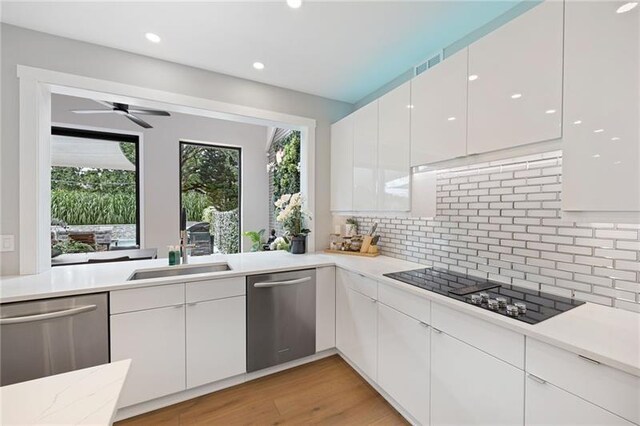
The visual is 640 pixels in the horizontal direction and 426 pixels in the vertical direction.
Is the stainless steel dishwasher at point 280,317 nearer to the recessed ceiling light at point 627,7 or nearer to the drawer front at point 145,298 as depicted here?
the drawer front at point 145,298

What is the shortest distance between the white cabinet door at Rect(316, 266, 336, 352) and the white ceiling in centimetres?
189

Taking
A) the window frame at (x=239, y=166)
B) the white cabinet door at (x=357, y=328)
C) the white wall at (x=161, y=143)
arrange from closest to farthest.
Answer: the white cabinet door at (x=357, y=328) < the white wall at (x=161, y=143) < the window frame at (x=239, y=166)

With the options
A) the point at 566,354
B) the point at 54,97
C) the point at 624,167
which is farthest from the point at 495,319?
the point at 54,97

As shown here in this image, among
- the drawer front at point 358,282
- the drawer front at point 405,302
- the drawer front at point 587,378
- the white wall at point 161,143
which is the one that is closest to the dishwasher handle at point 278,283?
the drawer front at point 358,282

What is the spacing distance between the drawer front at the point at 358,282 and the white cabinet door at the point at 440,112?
0.98 m

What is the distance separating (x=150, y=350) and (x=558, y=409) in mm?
2225

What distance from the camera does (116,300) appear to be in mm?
1713

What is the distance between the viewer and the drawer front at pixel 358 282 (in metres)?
2.03

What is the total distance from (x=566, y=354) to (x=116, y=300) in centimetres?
236

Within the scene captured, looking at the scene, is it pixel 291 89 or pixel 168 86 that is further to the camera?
pixel 291 89

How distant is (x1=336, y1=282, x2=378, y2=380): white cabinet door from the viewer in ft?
6.70

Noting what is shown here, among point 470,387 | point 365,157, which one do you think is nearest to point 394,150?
point 365,157

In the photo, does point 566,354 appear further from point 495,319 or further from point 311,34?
point 311,34

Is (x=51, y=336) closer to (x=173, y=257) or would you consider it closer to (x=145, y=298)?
(x=145, y=298)
